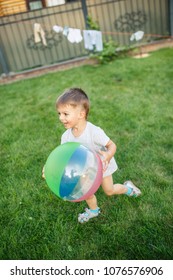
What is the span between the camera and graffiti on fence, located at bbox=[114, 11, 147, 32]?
849cm

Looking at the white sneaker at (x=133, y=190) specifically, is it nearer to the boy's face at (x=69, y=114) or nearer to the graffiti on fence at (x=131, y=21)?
the boy's face at (x=69, y=114)

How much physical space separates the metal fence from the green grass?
3053mm

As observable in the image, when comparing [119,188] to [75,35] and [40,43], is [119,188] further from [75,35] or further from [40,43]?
[40,43]

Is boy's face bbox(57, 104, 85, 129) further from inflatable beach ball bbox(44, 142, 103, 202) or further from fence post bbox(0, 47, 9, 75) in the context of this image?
fence post bbox(0, 47, 9, 75)

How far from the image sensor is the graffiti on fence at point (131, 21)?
27.9 ft

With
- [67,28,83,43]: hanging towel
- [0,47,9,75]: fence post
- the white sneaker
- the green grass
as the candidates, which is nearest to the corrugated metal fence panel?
[0,47,9,75]: fence post

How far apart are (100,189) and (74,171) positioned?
1.06m

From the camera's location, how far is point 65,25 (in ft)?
27.3

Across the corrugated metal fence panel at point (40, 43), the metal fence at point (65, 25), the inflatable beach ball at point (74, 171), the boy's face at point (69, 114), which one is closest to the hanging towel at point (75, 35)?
the metal fence at point (65, 25)

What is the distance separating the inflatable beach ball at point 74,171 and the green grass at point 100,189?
569 millimetres

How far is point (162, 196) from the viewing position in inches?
103
